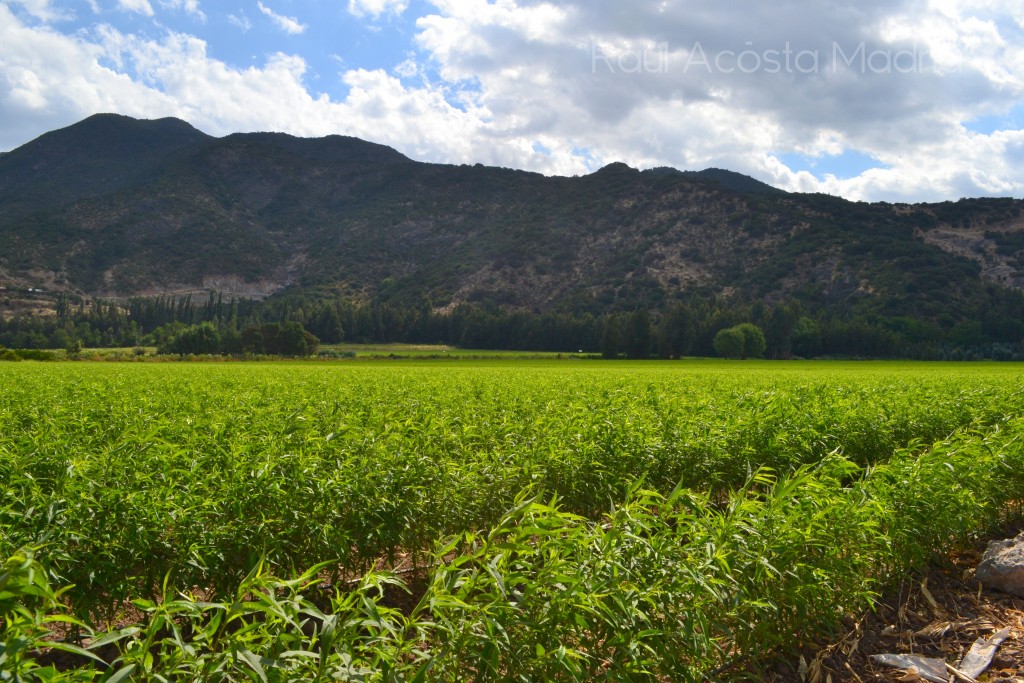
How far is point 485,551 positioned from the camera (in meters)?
4.34

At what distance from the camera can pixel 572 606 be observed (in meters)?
4.10

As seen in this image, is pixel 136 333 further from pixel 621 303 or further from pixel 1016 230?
pixel 1016 230

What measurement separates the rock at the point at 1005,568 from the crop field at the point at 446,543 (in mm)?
423

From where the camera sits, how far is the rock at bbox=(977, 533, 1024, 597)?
716cm

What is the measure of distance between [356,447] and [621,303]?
144555 mm

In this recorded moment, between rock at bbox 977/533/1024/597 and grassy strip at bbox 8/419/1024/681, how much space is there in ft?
3.77

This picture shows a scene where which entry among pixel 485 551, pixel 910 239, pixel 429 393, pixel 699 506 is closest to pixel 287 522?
pixel 485 551

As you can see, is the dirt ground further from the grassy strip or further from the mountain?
the mountain

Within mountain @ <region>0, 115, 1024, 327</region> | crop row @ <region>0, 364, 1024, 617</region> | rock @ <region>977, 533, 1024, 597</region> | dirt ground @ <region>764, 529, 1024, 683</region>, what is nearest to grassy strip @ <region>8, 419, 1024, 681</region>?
dirt ground @ <region>764, 529, 1024, 683</region>

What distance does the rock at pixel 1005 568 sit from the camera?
23.5 feet

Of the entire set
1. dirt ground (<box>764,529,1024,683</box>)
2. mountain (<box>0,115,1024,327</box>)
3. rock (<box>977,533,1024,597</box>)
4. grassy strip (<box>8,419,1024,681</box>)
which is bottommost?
dirt ground (<box>764,529,1024,683</box>)

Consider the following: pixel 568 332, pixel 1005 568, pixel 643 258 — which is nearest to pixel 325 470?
pixel 1005 568

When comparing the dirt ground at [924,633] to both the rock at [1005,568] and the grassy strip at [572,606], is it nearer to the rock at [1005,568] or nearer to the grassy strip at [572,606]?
the rock at [1005,568]

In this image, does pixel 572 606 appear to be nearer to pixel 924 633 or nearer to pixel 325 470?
pixel 325 470
